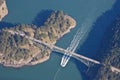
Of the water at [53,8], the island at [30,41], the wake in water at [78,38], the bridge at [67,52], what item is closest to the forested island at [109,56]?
the bridge at [67,52]

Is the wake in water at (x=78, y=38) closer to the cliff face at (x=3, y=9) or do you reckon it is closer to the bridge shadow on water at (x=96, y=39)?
the bridge shadow on water at (x=96, y=39)

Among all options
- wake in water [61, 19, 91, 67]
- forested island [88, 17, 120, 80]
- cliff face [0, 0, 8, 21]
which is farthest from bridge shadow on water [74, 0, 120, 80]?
cliff face [0, 0, 8, 21]

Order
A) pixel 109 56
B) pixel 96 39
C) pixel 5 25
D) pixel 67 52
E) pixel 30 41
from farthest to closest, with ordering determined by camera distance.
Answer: pixel 5 25
pixel 96 39
pixel 30 41
pixel 67 52
pixel 109 56

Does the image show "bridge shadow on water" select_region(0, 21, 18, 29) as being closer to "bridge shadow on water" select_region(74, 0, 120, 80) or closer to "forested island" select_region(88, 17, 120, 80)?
"bridge shadow on water" select_region(74, 0, 120, 80)

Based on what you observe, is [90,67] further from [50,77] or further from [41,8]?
[41,8]

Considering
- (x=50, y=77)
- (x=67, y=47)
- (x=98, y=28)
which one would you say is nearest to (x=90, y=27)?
(x=98, y=28)

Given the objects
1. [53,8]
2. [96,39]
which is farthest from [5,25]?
[96,39]

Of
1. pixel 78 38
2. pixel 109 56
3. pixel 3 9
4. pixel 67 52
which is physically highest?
pixel 3 9

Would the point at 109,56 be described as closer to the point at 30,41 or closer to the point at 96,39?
the point at 96,39
